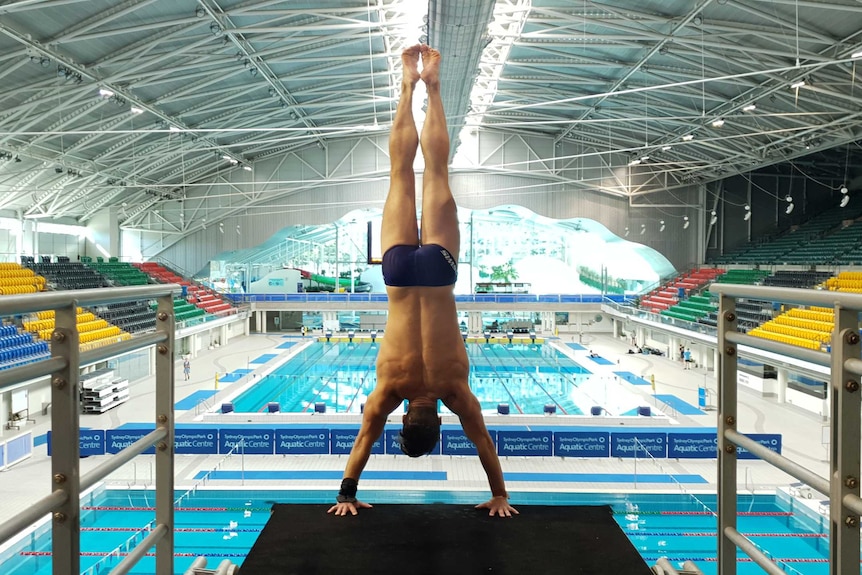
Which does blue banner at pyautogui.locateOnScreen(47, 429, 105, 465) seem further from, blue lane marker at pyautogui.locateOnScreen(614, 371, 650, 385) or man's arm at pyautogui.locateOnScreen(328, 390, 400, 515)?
blue lane marker at pyautogui.locateOnScreen(614, 371, 650, 385)

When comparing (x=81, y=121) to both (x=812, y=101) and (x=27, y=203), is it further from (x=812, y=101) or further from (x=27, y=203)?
(x=812, y=101)

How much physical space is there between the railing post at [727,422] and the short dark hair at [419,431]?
4.84ft

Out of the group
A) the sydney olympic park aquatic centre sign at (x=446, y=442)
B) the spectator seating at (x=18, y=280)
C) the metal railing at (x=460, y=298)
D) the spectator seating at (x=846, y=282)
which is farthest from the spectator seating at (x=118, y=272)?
the spectator seating at (x=846, y=282)

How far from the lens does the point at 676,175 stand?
31891 millimetres

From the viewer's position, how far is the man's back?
10.2 feet

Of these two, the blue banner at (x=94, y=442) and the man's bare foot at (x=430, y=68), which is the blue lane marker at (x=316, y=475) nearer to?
the blue banner at (x=94, y=442)

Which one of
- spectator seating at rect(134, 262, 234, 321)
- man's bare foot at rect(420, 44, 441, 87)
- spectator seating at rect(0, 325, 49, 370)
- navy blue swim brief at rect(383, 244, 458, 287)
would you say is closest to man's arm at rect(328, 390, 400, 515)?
navy blue swim brief at rect(383, 244, 458, 287)

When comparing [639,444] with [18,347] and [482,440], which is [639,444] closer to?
[482,440]

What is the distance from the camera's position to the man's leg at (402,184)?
336 centimetres

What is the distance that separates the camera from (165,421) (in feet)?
5.98

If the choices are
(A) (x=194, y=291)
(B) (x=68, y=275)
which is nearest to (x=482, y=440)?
(B) (x=68, y=275)

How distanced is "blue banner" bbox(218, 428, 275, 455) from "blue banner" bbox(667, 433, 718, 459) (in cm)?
820

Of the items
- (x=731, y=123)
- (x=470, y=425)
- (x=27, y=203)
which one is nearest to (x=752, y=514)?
(x=470, y=425)

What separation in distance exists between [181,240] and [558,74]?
75.8 feet
